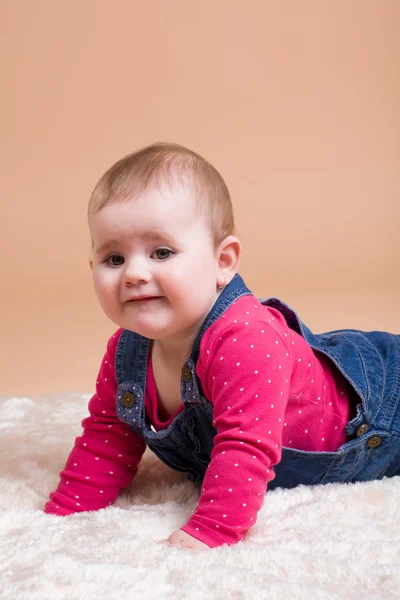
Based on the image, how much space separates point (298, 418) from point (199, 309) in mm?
287

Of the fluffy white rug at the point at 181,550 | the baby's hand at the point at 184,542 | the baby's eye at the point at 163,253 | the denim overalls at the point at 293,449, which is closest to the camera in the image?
the fluffy white rug at the point at 181,550

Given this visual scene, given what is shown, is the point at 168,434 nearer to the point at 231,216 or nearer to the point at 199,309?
the point at 199,309

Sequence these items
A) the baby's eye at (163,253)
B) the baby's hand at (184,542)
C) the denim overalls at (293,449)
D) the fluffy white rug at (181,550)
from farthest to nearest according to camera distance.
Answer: the denim overalls at (293,449) → the baby's eye at (163,253) → the baby's hand at (184,542) → the fluffy white rug at (181,550)

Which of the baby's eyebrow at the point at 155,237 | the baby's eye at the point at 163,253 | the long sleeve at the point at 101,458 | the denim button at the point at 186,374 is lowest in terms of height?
the long sleeve at the point at 101,458

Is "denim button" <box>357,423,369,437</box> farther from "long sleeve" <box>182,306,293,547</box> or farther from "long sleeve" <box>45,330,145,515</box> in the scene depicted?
"long sleeve" <box>45,330,145,515</box>

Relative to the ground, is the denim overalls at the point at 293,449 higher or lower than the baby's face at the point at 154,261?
lower

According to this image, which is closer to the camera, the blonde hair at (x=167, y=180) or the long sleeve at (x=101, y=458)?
the blonde hair at (x=167, y=180)

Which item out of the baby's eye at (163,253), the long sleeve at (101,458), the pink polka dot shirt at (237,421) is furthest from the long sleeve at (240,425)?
the long sleeve at (101,458)

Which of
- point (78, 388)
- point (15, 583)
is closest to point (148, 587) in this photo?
point (15, 583)

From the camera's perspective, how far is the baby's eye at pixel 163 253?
1362 millimetres

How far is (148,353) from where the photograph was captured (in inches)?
60.8

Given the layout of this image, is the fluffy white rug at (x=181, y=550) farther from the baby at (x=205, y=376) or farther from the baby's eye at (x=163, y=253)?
the baby's eye at (x=163, y=253)

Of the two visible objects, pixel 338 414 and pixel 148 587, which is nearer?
pixel 148 587

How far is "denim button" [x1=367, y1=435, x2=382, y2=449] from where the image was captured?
1541 millimetres
